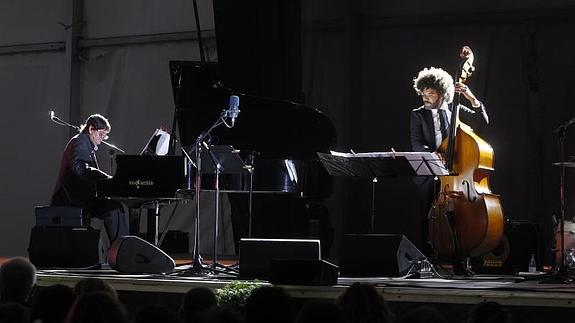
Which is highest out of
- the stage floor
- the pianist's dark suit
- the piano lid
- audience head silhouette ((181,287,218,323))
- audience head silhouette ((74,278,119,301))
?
the piano lid

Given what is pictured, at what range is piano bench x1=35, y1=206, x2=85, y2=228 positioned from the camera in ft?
25.0

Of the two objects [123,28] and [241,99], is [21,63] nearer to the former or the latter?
[123,28]

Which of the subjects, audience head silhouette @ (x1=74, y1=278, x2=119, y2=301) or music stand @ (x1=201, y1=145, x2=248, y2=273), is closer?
audience head silhouette @ (x1=74, y1=278, x2=119, y2=301)

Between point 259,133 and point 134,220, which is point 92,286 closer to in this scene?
point 134,220

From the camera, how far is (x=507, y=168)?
987 centimetres

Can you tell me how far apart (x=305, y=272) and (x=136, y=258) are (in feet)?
5.41

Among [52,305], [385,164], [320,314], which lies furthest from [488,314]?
[385,164]

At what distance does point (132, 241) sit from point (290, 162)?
2.19 m

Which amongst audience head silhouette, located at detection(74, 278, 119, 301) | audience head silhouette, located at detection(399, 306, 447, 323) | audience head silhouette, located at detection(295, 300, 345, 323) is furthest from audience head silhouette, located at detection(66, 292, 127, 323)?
audience head silhouette, located at detection(399, 306, 447, 323)

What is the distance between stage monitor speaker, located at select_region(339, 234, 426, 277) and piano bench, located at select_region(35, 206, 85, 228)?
2.57 meters

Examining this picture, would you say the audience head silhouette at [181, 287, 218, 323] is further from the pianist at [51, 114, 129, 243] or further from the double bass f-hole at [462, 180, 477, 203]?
the pianist at [51, 114, 129, 243]

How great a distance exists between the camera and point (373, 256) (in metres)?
6.40

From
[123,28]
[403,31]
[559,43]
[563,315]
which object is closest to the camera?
[563,315]

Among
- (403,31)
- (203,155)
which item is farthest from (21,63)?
(203,155)
